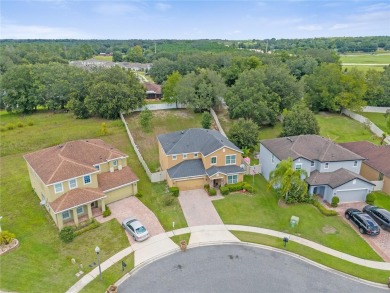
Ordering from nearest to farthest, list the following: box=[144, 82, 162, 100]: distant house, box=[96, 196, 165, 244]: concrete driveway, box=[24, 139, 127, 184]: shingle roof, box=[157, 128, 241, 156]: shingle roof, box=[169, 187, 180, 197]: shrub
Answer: box=[96, 196, 165, 244]: concrete driveway, box=[24, 139, 127, 184]: shingle roof, box=[169, 187, 180, 197]: shrub, box=[157, 128, 241, 156]: shingle roof, box=[144, 82, 162, 100]: distant house

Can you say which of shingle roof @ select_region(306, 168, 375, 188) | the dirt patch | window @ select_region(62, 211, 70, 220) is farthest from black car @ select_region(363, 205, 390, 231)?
window @ select_region(62, 211, 70, 220)

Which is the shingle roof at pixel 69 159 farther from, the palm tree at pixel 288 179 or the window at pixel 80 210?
the palm tree at pixel 288 179

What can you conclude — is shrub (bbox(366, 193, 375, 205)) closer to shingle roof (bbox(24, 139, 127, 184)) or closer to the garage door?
the garage door

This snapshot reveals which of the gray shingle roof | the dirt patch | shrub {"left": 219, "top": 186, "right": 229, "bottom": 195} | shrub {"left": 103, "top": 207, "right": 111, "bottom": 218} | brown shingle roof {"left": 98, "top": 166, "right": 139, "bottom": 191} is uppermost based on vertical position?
the gray shingle roof

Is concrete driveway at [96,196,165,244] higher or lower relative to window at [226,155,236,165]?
lower

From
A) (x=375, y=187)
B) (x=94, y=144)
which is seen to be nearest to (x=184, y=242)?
(x=94, y=144)

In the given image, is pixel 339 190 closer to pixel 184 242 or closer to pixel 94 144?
pixel 184 242

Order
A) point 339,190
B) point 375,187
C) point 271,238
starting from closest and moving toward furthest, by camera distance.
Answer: point 271,238, point 339,190, point 375,187
